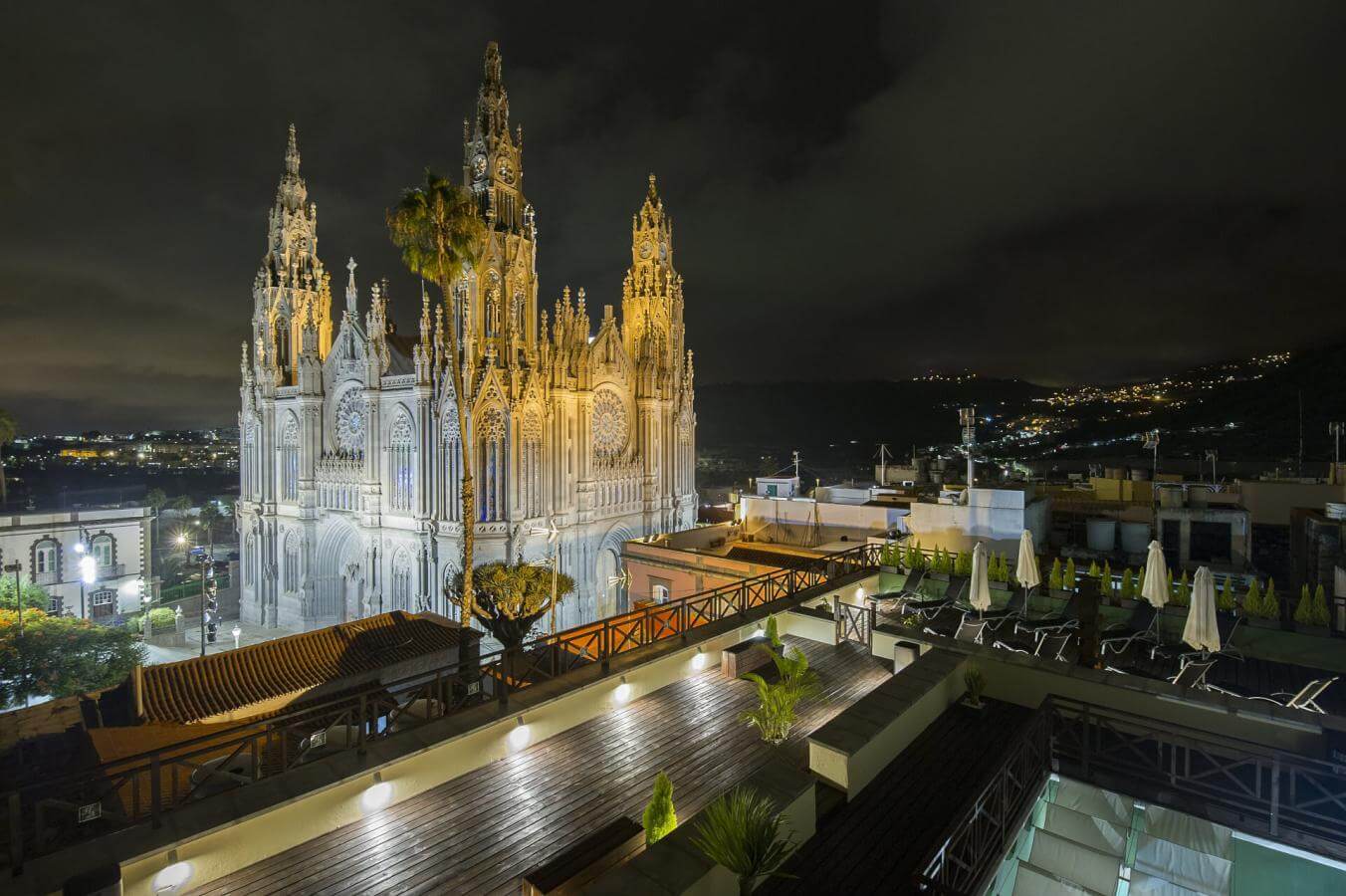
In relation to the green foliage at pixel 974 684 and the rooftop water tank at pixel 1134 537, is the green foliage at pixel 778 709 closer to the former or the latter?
the green foliage at pixel 974 684

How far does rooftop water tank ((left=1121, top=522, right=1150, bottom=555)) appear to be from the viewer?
73.7 ft

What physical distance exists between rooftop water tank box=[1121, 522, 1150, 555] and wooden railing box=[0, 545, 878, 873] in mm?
12207

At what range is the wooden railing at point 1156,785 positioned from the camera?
20.6 feet

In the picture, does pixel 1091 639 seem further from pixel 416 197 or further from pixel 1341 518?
pixel 416 197

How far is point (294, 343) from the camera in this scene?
38188 mm

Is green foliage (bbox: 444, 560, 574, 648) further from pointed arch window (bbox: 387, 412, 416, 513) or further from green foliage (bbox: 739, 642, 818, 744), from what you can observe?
pointed arch window (bbox: 387, 412, 416, 513)

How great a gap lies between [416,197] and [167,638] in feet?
123

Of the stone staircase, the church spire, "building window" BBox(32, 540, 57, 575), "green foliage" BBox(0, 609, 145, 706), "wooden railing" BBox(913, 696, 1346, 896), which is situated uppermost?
the church spire

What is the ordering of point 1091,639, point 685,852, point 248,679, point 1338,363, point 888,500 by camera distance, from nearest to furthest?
point 685,852, point 1091,639, point 248,679, point 888,500, point 1338,363

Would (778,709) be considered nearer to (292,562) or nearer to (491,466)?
(491,466)

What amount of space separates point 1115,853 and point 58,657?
115 ft

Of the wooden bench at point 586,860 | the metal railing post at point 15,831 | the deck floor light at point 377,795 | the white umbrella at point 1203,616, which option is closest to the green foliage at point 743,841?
the wooden bench at point 586,860

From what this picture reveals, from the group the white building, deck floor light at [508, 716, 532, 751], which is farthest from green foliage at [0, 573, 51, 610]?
deck floor light at [508, 716, 532, 751]

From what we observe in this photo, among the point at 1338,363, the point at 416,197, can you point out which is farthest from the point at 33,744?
the point at 1338,363
